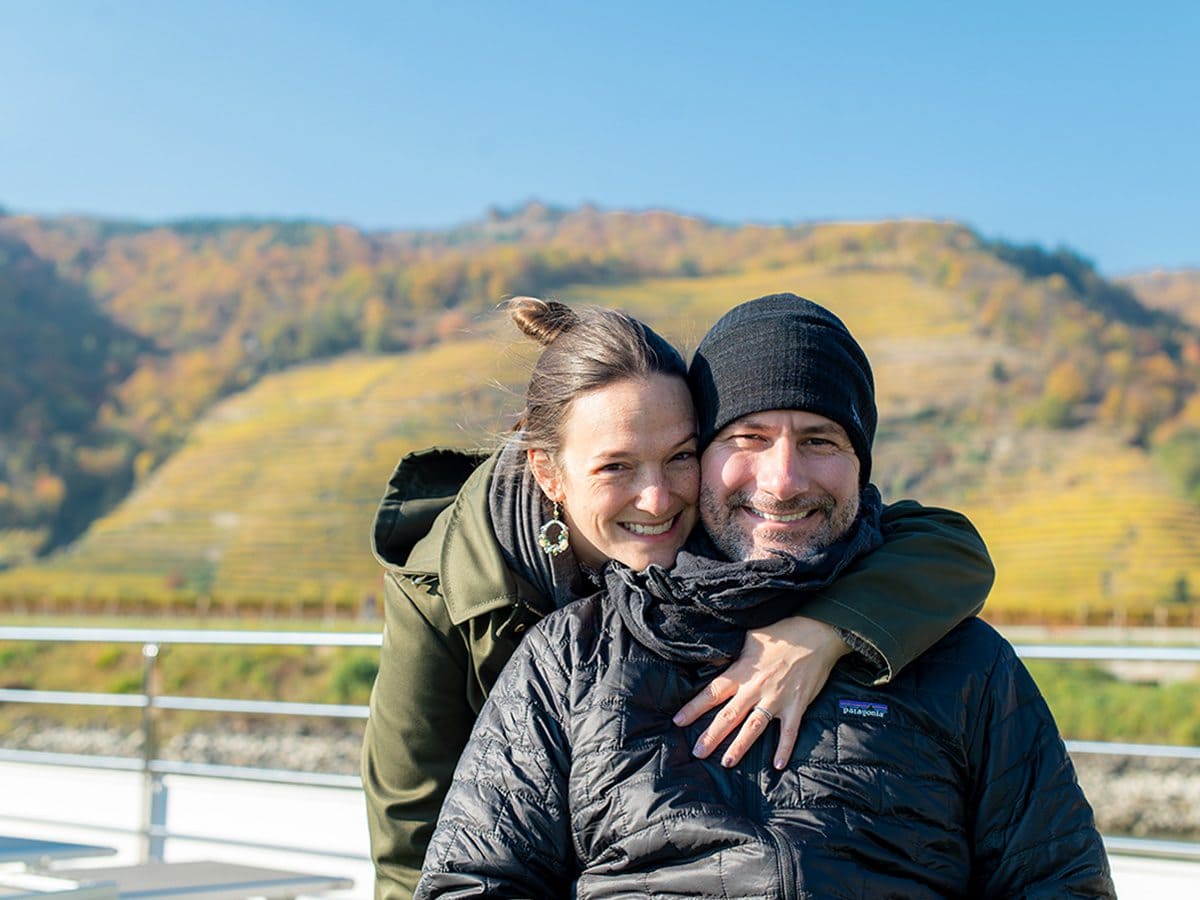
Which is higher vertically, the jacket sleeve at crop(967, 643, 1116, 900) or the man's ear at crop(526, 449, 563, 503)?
the man's ear at crop(526, 449, 563, 503)

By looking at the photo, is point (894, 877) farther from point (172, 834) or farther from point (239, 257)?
point (239, 257)

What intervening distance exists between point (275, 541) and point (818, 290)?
101 feet

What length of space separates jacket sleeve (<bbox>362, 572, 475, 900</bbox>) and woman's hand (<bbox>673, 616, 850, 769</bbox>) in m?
0.47

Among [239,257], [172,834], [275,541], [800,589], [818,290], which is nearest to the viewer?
[800,589]

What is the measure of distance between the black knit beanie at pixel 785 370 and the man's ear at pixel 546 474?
0.24m

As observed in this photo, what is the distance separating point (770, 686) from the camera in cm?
170

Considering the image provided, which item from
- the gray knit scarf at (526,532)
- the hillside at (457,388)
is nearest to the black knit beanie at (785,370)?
the gray knit scarf at (526,532)

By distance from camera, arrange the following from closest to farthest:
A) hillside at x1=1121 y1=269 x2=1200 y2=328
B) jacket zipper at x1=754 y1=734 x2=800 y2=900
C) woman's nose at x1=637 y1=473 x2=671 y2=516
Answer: jacket zipper at x1=754 y1=734 x2=800 y2=900, woman's nose at x1=637 y1=473 x2=671 y2=516, hillside at x1=1121 y1=269 x2=1200 y2=328

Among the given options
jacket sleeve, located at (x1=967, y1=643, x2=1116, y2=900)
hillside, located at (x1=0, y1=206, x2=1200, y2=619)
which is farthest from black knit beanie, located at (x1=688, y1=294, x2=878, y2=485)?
hillside, located at (x1=0, y1=206, x2=1200, y2=619)

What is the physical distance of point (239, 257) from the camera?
292 feet

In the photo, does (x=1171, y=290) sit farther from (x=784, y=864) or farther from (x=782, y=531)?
(x=784, y=864)

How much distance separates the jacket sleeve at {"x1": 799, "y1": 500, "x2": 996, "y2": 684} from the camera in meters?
1.72

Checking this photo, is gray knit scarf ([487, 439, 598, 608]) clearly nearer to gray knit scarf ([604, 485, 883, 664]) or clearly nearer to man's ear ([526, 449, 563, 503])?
man's ear ([526, 449, 563, 503])

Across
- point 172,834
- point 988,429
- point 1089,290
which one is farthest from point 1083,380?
point 172,834
